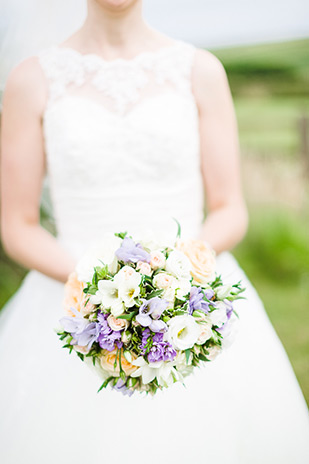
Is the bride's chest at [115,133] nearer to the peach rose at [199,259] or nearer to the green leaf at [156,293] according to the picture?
the peach rose at [199,259]

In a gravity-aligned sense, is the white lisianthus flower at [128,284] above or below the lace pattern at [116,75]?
below

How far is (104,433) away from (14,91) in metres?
1.33

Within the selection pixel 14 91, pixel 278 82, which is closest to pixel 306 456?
pixel 14 91

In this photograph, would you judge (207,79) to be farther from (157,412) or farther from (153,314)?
(157,412)

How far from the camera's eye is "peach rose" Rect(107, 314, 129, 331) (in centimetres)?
151

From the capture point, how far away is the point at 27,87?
2.02 metres

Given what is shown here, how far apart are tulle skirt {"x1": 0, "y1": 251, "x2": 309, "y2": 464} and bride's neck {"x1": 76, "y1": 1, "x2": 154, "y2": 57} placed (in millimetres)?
1102

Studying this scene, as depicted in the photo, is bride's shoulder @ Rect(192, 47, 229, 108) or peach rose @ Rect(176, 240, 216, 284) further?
bride's shoulder @ Rect(192, 47, 229, 108)

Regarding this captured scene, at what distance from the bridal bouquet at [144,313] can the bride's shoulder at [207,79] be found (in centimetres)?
75

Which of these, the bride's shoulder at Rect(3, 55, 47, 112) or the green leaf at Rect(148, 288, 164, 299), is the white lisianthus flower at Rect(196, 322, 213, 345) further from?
the bride's shoulder at Rect(3, 55, 47, 112)

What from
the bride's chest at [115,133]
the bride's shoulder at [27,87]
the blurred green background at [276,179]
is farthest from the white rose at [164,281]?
the blurred green background at [276,179]

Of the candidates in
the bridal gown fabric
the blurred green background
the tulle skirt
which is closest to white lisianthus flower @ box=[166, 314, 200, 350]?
the bridal gown fabric

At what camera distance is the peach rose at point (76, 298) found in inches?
62.0

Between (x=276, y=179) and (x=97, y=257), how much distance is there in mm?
5229
